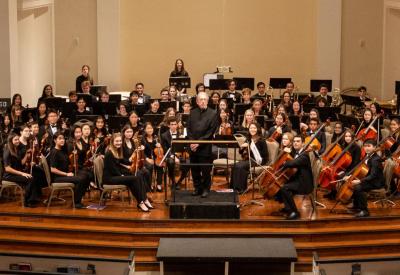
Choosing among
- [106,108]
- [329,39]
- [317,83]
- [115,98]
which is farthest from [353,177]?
[329,39]

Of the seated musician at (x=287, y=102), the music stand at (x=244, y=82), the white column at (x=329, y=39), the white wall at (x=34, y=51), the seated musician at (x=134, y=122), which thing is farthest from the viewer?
the white column at (x=329, y=39)

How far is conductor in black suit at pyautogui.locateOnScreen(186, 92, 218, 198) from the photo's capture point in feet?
29.9

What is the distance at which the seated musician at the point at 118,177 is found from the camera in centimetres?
925

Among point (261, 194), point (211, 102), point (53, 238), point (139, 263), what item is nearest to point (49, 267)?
point (53, 238)

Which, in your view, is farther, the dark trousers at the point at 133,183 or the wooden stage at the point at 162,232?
the dark trousers at the point at 133,183

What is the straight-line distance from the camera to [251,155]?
32.3 feet

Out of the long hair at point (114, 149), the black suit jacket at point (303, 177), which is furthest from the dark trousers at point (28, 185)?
the black suit jacket at point (303, 177)

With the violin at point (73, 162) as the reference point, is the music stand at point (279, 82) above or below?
above

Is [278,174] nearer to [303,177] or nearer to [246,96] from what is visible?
[303,177]

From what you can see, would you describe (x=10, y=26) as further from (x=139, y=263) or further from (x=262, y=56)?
(x=139, y=263)

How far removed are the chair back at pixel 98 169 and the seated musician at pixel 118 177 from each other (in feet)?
0.46

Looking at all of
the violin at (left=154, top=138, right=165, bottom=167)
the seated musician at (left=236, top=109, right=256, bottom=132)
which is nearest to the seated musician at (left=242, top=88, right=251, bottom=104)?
the seated musician at (left=236, top=109, right=256, bottom=132)

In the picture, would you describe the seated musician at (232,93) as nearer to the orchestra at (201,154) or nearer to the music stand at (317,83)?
the music stand at (317,83)

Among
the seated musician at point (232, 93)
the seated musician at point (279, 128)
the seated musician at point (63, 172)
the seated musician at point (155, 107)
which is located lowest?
the seated musician at point (63, 172)
